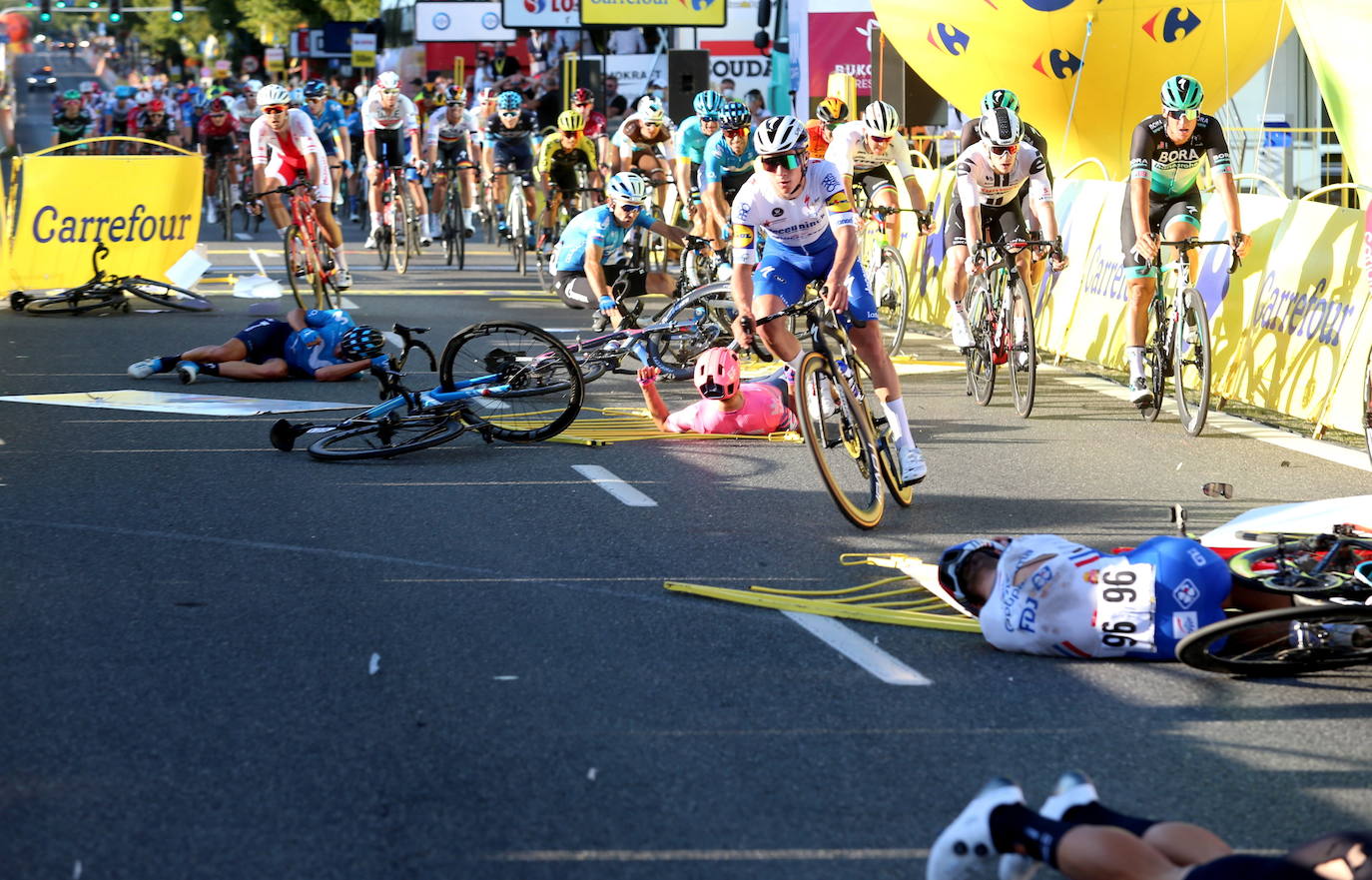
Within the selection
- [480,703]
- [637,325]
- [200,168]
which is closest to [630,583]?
[480,703]

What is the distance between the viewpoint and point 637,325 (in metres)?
12.8

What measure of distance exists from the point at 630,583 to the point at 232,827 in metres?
2.88

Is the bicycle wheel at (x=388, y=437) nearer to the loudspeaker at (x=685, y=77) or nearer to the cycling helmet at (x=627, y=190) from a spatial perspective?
the cycling helmet at (x=627, y=190)

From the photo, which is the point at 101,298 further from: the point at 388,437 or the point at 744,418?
the point at 744,418

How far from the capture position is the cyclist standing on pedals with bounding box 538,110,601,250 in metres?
21.5

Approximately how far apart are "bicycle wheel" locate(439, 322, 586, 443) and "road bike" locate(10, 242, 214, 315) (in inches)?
318

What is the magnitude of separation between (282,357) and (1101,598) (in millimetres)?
8798

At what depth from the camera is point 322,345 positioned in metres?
13.3

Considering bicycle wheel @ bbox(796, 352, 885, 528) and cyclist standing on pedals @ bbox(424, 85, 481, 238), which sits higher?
cyclist standing on pedals @ bbox(424, 85, 481, 238)

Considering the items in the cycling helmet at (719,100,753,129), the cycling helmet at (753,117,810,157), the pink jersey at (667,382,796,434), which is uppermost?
→ the cycling helmet at (719,100,753,129)

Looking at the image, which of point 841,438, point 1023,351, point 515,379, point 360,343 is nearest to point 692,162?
point 360,343

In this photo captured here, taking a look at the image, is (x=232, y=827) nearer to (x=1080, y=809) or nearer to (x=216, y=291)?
(x=1080, y=809)

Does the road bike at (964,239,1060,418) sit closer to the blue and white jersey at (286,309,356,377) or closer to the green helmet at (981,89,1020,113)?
the green helmet at (981,89,1020,113)

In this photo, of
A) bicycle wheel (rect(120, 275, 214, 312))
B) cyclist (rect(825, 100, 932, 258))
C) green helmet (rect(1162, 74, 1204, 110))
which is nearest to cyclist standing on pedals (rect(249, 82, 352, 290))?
bicycle wheel (rect(120, 275, 214, 312))
